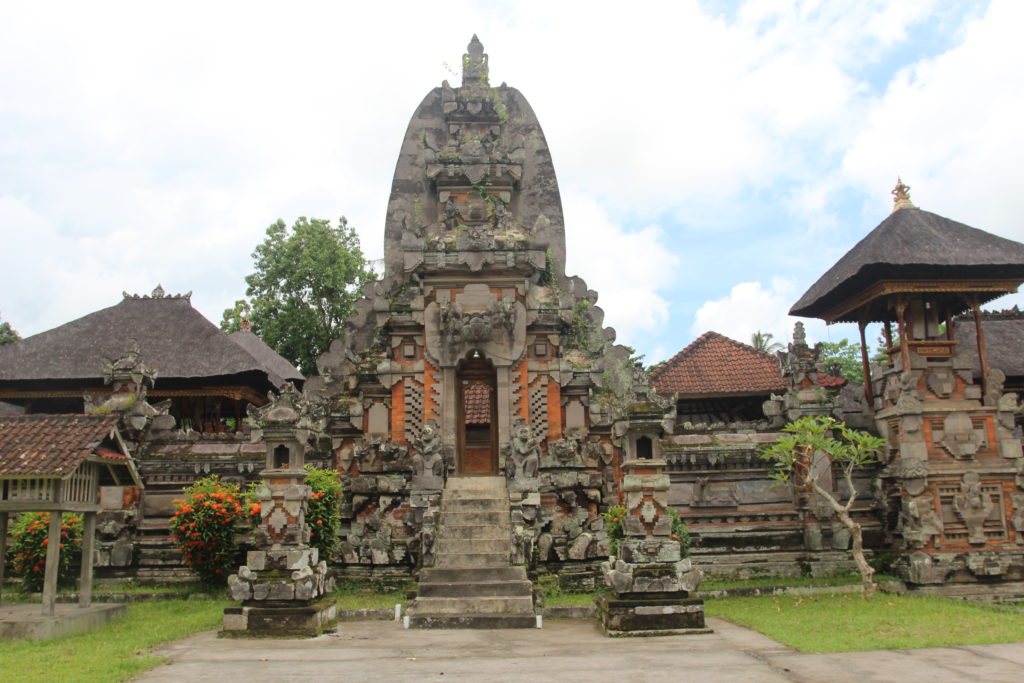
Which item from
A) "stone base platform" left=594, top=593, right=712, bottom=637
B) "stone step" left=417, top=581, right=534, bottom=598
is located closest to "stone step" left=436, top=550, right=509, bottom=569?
"stone step" left=417, top=581, right=534, bottom=598

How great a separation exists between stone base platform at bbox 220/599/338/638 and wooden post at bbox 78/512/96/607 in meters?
2.20

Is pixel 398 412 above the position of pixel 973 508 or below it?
above

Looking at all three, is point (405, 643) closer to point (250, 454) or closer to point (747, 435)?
point (250, 454)

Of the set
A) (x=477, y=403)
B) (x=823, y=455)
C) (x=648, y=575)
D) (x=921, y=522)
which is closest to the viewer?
(x=648, y=575)

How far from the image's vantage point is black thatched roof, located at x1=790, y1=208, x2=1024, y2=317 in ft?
45.6

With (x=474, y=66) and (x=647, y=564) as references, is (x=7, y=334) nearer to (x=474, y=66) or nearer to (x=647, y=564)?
(x=474, y=66)

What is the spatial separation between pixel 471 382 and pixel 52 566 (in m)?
8.10

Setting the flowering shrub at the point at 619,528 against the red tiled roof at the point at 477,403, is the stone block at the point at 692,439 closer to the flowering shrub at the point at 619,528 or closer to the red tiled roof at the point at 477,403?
the flowering shrub at the point at 619,528

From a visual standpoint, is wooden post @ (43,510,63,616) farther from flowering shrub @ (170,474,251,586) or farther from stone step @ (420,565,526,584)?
stone step @ (420,565,526,584)

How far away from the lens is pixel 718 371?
68.7ft

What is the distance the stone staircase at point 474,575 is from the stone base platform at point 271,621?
1.38 metres

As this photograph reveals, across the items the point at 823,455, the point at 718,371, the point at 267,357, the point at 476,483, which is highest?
the point at 267,357

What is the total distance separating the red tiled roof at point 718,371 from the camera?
20.2 metres

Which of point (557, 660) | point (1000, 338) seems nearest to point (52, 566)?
point (557, 660)
